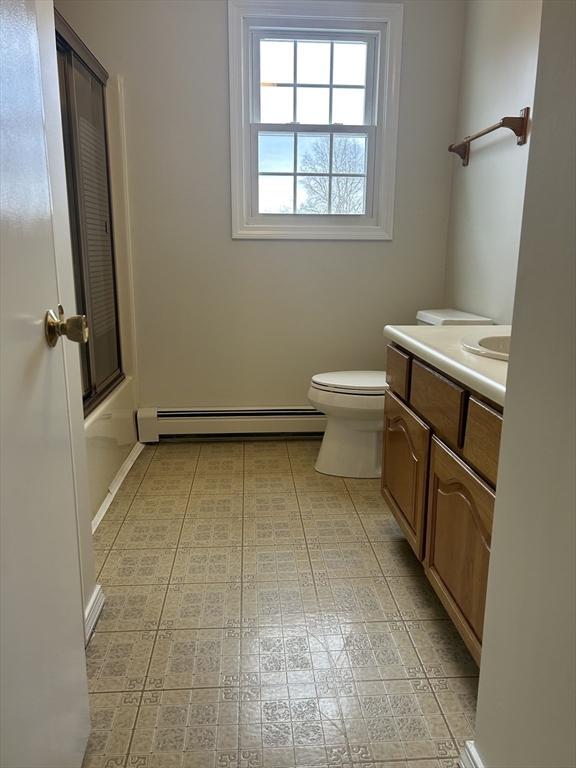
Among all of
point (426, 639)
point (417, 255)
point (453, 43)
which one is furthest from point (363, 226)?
point (426, 639)

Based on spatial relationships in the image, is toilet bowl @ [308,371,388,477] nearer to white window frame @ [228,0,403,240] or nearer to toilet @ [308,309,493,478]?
toilet @ [308,309,493,478]

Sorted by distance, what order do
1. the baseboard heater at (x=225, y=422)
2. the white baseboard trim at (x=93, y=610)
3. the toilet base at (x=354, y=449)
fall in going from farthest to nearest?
the baseboard heater at (x=225, y=422), the toilet base at (x=354, y=449), the white baseboard trim at (x=93, y=610)

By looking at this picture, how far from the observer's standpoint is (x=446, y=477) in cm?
152

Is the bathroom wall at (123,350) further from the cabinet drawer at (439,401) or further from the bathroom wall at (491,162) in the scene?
the bathroom wall at (491,162)

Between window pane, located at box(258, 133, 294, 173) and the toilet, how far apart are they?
111 centimetres

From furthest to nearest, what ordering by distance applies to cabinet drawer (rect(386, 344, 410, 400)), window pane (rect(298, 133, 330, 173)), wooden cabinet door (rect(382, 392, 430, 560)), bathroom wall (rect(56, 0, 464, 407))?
window pane (rect(298, 133, 330, 173)), bathroom wall (rect(56, 0, 464, 407)), cabinet drawer (rect(386, 344, 410, 400)), wooden cabinet door (rect(382, 392, 430, 560))

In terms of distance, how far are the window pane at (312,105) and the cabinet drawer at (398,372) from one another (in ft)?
5.24

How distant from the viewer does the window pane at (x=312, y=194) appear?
3078mm

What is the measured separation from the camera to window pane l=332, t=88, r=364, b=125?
9.85ft

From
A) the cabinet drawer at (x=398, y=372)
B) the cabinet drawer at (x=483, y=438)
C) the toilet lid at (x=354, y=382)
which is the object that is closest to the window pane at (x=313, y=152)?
the toilet lid at (x=354, y=382)

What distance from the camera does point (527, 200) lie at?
93 centimetres

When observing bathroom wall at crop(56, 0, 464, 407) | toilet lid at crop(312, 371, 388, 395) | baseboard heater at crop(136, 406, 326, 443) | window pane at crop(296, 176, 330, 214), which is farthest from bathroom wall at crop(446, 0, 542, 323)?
baseboard heater at crop(136, 406, 326, 443)

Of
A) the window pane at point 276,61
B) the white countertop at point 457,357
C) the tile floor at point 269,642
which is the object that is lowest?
the tile floor at point 269,642

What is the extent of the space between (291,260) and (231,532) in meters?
1.55
